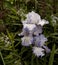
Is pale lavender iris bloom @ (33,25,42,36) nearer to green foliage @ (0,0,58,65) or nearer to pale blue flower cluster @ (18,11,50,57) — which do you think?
pale blue flower cluster @ (18,11,50,57)

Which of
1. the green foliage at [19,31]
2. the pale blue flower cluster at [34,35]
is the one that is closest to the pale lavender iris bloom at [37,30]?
the pale blue flower cluster at [34,35]

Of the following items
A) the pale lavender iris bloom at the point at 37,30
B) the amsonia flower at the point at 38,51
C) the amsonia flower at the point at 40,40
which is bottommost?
the amsonia flower at the point at 38,51

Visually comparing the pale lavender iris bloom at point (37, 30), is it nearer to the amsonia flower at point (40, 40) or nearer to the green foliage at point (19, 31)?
the amsonia flower at point (40, 40)

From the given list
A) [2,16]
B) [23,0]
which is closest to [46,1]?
[23,0]

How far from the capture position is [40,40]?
1530 mm

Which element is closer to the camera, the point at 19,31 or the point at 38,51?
the point at 38,51

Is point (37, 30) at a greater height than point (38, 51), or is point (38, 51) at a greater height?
point (37, 30)

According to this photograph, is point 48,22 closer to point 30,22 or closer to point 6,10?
point 30,22

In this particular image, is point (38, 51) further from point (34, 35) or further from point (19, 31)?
point (19, 31)

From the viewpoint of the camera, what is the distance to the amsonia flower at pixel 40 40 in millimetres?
1521

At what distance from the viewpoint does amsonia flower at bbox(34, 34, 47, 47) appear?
59.9 inches

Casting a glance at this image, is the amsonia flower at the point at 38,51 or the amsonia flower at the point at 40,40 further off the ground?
the amsonia flower at the point at 40,40

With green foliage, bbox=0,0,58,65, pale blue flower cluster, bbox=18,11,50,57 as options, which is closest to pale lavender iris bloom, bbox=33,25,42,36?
pale blue flower cluster, bbox=18,11,50,57

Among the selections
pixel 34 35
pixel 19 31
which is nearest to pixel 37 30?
pixel 34 35
